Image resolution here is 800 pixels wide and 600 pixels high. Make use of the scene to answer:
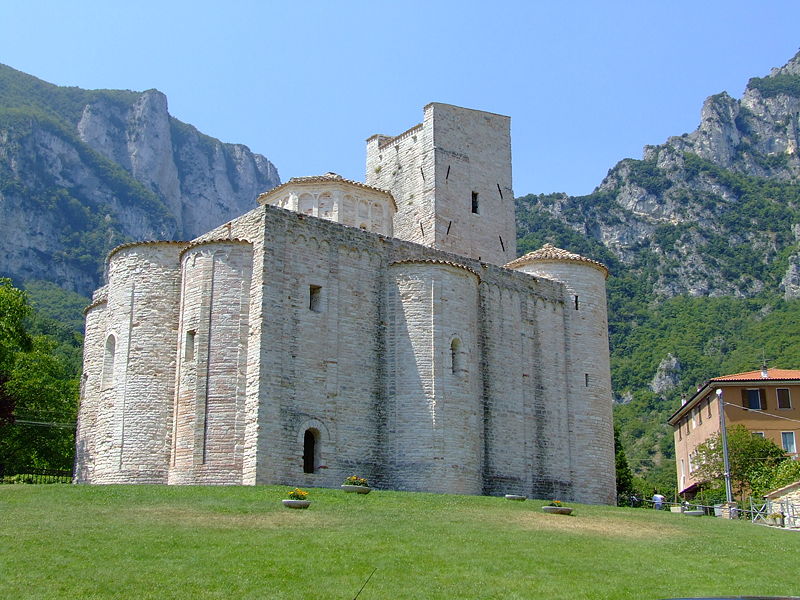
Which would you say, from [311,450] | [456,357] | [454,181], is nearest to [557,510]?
[456,357]

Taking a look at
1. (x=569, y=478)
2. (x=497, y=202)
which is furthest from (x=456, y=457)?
(x=497, y=202)

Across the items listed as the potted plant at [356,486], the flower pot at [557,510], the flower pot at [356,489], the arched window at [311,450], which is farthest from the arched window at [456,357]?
the flower pot at [557,510]

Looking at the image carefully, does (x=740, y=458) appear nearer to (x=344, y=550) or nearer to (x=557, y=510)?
(x=557, y=510)

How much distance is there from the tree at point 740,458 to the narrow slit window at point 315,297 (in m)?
26.4

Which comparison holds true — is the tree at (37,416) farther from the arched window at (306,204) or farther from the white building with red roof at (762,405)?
the white building with red roof at (762,405)

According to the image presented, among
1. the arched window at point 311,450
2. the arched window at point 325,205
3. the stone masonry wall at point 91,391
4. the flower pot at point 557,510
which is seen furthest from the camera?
the arched window at point 325,205

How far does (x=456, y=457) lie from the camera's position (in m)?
33.7

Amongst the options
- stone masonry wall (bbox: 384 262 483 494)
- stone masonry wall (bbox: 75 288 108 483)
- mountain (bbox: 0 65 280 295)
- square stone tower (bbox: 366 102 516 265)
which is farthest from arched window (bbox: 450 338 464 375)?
mountain (bbox: 0 65 280 295)

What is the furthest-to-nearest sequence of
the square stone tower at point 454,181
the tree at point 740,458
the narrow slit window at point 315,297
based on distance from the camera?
the tree at point 740,458 < the square stone tower at point 454,181 < the narrow slit window at point 315,297

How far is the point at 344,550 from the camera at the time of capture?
67.5 ft

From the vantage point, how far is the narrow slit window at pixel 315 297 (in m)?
34.2

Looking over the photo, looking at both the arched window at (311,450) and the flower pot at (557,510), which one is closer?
the flower pot at (557,510)

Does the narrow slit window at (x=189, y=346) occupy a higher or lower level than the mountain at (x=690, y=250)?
lower

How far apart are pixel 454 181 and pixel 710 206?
88.0 m
